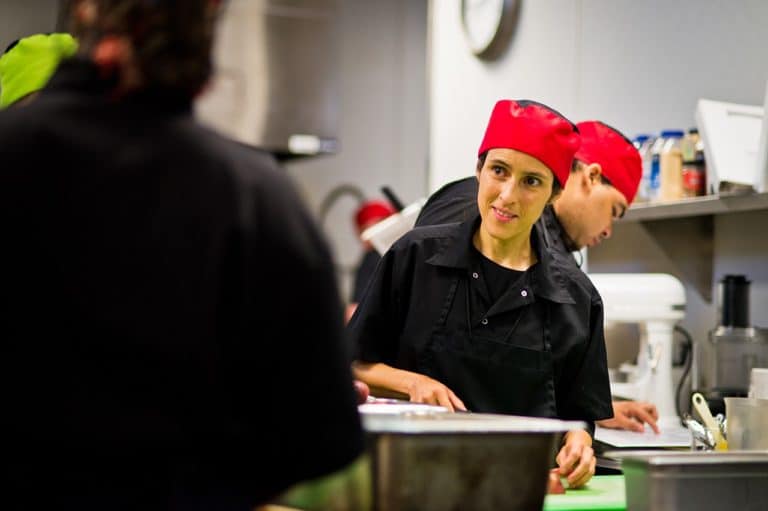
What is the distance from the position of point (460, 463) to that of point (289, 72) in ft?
15.0

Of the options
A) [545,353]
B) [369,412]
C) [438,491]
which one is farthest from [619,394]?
[438,491]

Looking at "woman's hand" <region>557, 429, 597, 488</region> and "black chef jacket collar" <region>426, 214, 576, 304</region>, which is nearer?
"woman's hand" <region>557, 429, 597, 488</region>

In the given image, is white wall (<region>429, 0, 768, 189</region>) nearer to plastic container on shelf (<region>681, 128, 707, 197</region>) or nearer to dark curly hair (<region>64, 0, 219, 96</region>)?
plastic container on shelf (<region>681, 128, 707, 197</region>)

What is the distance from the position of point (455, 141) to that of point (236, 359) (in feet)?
11.0

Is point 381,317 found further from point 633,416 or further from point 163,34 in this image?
point 163,34

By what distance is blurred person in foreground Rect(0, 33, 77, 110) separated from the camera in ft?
7.34

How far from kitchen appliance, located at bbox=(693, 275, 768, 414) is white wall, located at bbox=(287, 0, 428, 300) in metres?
4.09

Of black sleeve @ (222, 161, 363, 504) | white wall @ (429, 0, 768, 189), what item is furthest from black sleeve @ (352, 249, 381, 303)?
black sleeve @ (222, 161, 363, 504)

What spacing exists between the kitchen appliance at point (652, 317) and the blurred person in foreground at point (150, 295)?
2246mm

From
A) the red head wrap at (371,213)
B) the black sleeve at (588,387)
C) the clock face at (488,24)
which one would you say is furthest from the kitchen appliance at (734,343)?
the red head wrap at (371,213)

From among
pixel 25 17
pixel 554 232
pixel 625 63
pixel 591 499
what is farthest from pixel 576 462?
pixel 25 17

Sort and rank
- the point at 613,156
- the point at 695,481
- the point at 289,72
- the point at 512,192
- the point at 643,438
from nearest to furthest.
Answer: the point at 695,481
the point at 512,192
the point at 643,438
the point at 613,156
the point at 289,72

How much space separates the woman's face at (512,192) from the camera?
7.79ft

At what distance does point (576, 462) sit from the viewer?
7.17 feet
